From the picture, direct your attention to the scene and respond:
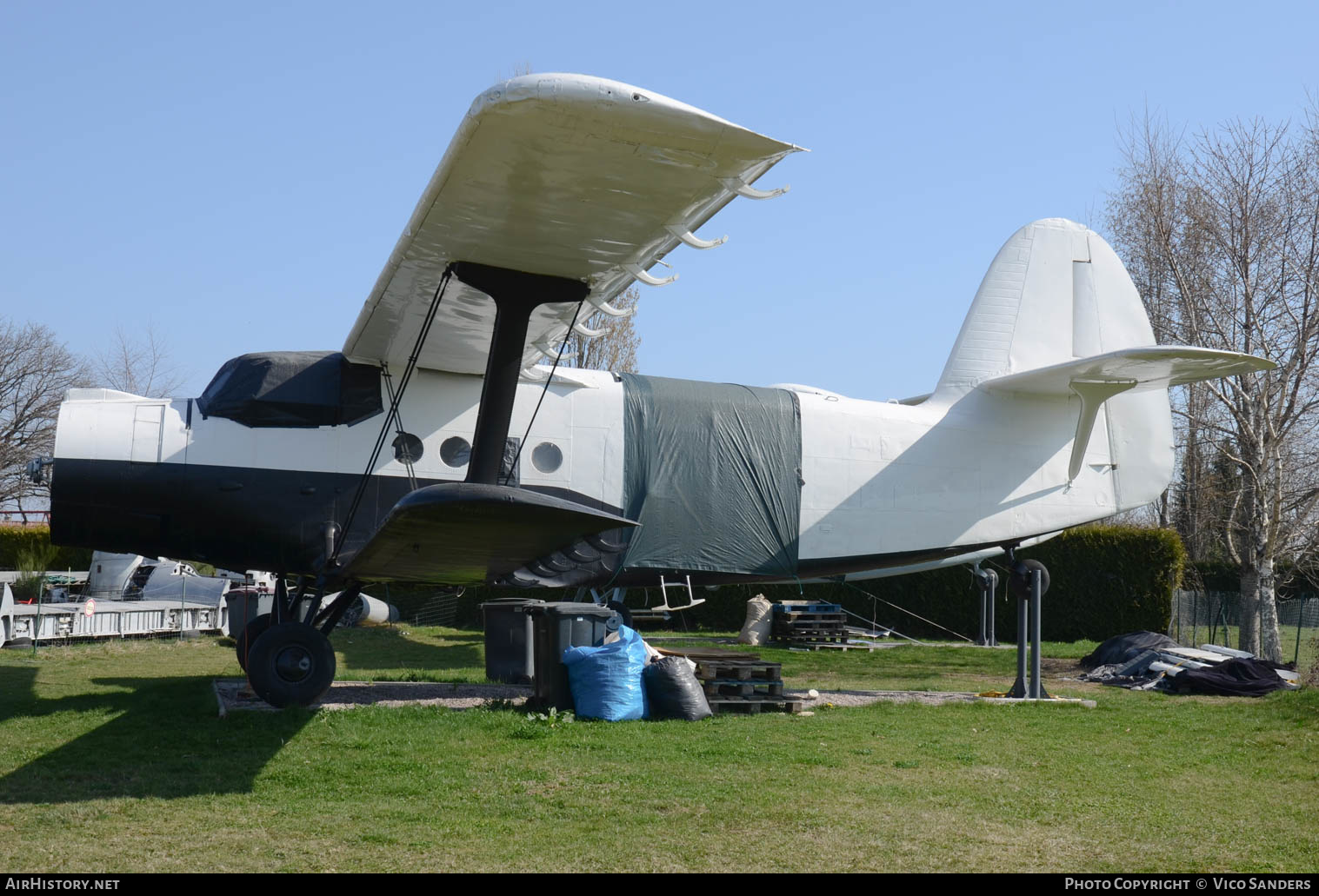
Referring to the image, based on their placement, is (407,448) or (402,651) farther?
(402,651)

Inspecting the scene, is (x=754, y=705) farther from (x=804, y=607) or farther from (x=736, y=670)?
(x=804, y=607)

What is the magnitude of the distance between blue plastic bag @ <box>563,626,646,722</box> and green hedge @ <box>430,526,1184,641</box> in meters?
12.8

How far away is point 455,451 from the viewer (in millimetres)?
10945

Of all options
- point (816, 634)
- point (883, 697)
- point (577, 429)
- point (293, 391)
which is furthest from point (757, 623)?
point (293, 391)

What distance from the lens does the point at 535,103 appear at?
556 centimetres

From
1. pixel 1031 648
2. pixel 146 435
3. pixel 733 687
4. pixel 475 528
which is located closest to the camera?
pixel 475 528

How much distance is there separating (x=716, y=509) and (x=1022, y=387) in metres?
4.28

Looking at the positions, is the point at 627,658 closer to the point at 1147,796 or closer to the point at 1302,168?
the point at 1147,796

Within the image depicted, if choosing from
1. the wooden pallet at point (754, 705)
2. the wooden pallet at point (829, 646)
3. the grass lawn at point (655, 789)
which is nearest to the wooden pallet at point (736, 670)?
the wooden pallet at point (754, 705)

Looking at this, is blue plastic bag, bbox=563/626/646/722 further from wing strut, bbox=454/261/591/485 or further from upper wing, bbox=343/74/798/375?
upper wing, bbox=343/74/798/375

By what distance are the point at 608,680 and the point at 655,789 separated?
268 centimetres

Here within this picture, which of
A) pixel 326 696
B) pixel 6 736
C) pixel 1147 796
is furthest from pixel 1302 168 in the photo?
pixel 6 736

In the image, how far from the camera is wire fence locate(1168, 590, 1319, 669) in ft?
73.2

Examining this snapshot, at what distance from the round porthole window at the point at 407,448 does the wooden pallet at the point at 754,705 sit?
376cm
